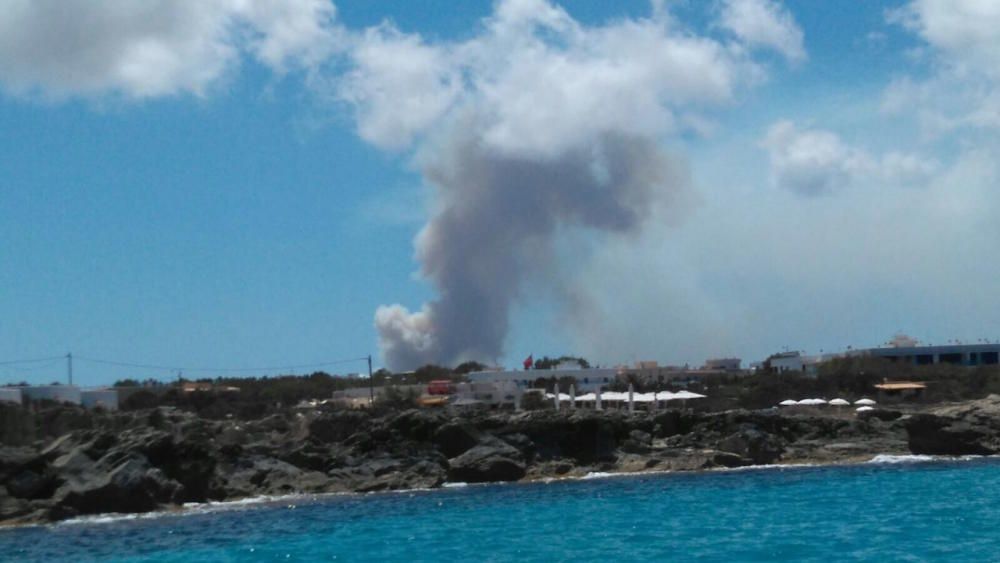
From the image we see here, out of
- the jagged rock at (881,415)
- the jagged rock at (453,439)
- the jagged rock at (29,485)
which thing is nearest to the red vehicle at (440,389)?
the jagged rock at (881,415)

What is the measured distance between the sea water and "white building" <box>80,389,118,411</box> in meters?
39.9

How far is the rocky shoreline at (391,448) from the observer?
152ft

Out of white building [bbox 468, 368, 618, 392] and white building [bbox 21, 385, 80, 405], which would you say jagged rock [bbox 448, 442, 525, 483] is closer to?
white building [bbox 21, 385, 80, 405]

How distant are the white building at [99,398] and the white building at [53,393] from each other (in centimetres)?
93

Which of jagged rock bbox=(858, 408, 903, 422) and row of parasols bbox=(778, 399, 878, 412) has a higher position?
row of parasols bbox=(778, 399, 878, 412)

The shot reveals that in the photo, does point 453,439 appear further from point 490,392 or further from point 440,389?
point 440,389

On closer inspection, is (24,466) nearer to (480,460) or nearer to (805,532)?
(480,460)

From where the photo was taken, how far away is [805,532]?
104ft

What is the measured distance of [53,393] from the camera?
8169 centimetres

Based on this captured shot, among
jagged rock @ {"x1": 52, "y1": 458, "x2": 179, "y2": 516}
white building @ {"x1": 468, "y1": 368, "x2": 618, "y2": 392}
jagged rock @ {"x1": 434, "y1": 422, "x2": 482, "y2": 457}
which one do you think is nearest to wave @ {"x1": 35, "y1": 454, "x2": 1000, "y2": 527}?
jagged rock @ {"x1": 52, "y1": 458, "x2": 179, "y2": 516}

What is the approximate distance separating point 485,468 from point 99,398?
43.9m

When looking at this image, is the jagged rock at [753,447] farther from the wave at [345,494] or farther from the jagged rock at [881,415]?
the jagged rock at [881,415]

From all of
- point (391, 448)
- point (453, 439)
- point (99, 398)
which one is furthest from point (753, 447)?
point (99, 398)

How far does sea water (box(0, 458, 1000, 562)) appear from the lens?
97.3 ft
